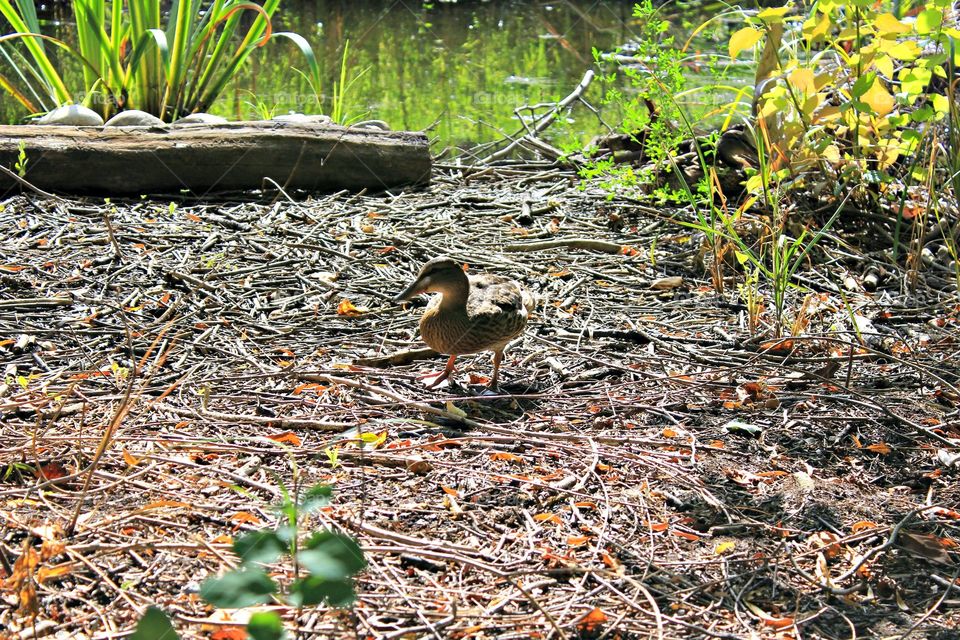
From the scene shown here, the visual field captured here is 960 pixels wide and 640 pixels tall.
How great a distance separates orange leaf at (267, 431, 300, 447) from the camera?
303cm

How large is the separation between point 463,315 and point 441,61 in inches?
308

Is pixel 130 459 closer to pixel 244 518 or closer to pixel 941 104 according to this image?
pixel 244 518

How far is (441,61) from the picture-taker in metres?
10.8

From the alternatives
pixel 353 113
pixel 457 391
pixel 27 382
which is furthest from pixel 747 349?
pixel 353 113

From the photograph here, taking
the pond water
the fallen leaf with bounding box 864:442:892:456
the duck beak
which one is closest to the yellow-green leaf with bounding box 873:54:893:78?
the fallen leaf with bounding box 864:442:892:456

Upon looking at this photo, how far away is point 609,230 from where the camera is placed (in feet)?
17.6

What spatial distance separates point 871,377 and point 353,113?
18.6 ft

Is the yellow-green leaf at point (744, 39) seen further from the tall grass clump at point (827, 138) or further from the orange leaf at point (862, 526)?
the orange leaf at point (862, 526)

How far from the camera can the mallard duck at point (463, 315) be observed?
348 cm

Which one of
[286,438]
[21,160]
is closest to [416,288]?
[286,438]

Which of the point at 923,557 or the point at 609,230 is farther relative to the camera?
the point at 609,230

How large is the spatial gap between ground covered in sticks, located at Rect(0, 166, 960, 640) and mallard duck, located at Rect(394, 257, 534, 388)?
7.3 inches

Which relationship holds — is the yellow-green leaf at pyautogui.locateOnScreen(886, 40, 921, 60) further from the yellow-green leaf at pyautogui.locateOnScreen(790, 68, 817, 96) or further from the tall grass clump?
the yellow-green leaf at pyautogui.locateOnScreen(790, 68, 817, 96)

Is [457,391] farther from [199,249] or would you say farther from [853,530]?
[199,249]
